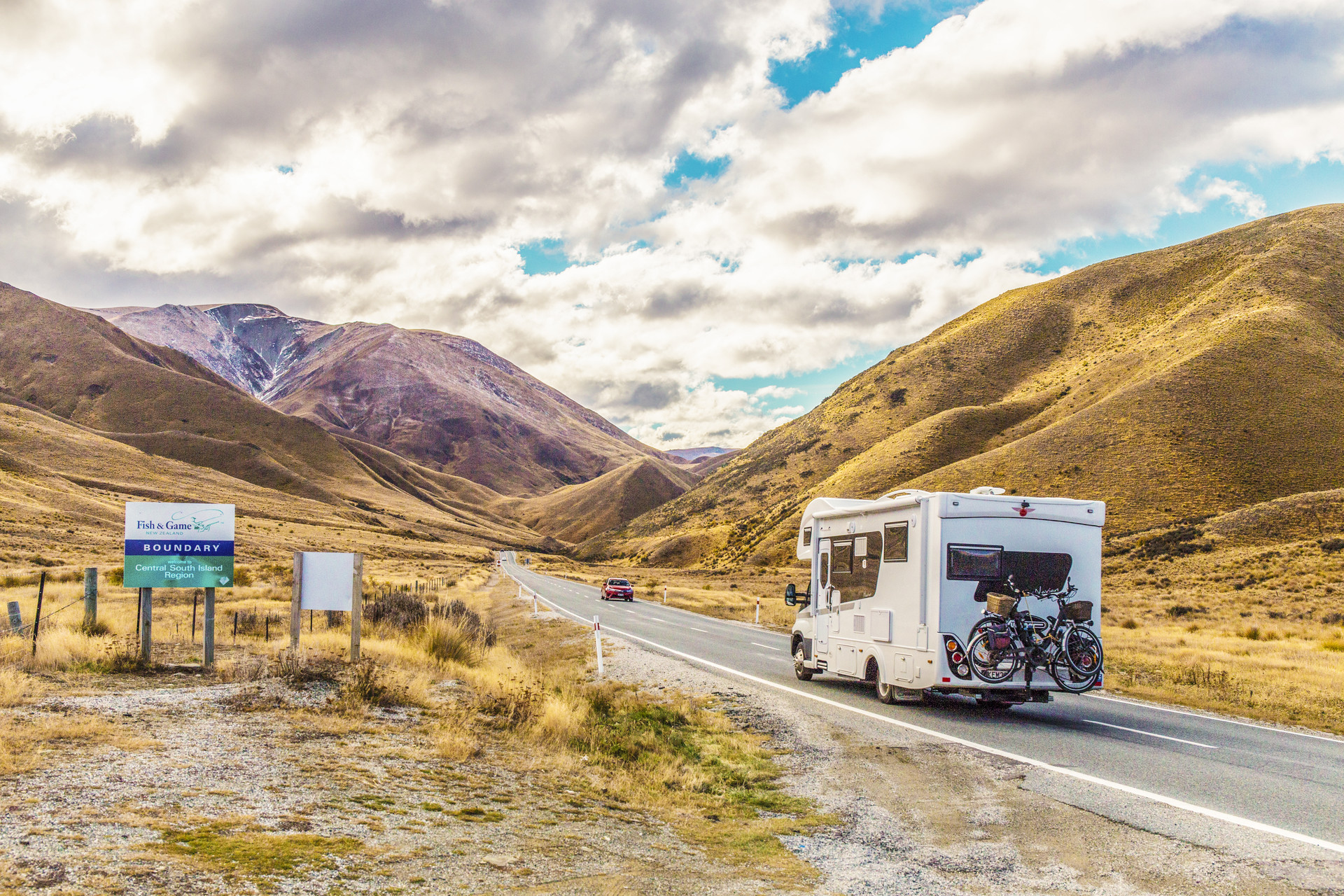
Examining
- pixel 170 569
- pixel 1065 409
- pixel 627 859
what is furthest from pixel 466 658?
pixel 1065 409

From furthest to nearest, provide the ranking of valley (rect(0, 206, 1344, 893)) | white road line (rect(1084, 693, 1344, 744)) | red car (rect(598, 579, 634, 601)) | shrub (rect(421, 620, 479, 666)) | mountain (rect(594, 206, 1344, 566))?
mountain (rect(594, 206, 1344, 566)) < red car (rect(598, 579, 634, 601)) < shrub (rect(421, 620, 479, 666)) < white road line (rect(1084, 693, 1344, 744)) < valley (rect(0, 206, 1344, 893))

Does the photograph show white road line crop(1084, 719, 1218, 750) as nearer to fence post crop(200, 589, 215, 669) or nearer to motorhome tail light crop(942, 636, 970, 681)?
motorhome tail light crop(942, 636, 970, 681)

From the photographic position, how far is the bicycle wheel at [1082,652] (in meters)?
12.4

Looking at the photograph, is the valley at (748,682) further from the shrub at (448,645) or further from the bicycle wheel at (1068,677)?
the bicycle wheel at (1068,677)

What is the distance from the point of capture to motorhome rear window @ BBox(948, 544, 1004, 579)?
12.2 meters

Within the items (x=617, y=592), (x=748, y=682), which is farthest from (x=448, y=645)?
(x=617, y=592)

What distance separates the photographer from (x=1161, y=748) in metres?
10.5

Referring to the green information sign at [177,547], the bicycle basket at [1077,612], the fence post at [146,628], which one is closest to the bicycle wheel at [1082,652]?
the bicycle basket at [1077,612]

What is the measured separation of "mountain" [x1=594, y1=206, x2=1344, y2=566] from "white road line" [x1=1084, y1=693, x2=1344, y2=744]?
49.3 meters

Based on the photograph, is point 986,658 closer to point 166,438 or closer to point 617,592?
point 617,592

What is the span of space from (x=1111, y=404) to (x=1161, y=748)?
6875 cm

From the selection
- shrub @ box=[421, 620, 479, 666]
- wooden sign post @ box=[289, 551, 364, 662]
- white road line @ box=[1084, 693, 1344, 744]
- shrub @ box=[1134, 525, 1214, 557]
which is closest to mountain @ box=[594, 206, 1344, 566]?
shrub @ box=[1134, 525, 1214, 557]

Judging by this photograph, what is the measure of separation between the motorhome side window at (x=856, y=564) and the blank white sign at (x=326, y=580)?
27.5 feet

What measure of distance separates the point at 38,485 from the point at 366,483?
9295cm
